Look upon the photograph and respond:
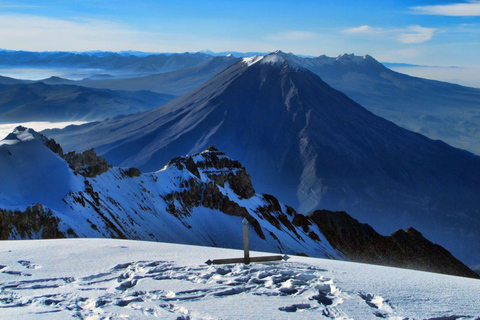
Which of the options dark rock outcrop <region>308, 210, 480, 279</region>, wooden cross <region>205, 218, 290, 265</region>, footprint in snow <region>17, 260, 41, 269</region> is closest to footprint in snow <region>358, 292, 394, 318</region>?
wooden cross <region>205, 218, 290, 265</region>

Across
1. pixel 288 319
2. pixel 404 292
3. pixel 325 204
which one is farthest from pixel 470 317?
pixel 325 204

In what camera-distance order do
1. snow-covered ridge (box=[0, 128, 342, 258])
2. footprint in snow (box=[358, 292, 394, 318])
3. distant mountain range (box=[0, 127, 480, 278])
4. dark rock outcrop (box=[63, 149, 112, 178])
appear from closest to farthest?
footprint in snow (box=[358, 292, 394, 318]) < distant mountain range (box=[0, 127, 480, 278]) < snow-covered ridge (box=[0, 128, 342, 258]) < dark rock outcrop (box=[63, 149, 112, 178])

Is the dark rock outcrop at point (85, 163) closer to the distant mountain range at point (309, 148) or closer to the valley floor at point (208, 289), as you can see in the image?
the valley floor at point (208, 289)

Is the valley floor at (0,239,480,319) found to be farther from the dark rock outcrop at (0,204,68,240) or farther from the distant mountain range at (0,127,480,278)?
the distant mountain range at (0,127,480,278)

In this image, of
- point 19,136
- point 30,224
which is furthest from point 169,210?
point 30,224

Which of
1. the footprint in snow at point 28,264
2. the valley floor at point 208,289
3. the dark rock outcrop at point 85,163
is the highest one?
the valley floor at point 208,289

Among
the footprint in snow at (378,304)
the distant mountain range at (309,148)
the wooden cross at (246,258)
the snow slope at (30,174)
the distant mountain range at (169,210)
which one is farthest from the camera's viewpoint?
the distant mountain range at (309,148)

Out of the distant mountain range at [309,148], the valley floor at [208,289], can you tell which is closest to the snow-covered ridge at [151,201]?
the valley floor at [208,289]
